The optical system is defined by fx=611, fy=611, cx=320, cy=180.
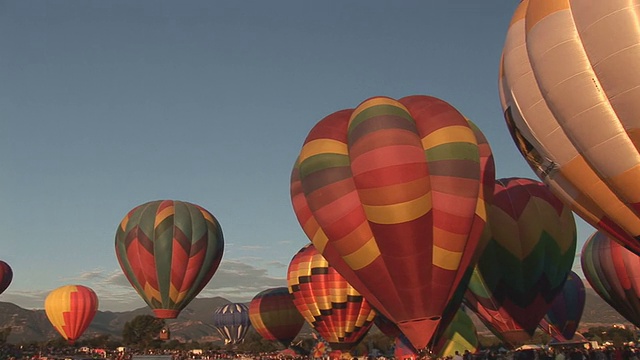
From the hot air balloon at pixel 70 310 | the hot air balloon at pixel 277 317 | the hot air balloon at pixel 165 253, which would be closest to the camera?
the hot air balloon at pixel 165 253

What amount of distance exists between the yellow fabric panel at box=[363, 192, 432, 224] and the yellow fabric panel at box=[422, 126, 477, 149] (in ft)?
6.21

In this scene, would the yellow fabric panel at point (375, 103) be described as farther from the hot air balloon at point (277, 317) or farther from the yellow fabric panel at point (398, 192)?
the hot air balloon at point (277, 317)

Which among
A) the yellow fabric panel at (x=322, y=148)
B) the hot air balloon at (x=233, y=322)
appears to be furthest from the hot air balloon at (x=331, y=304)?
the hot air balloon at (x=233, y=322)

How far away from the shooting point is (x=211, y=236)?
3847cm

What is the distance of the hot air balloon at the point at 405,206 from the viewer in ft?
64.6

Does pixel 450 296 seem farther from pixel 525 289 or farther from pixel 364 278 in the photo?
pixel 525 289

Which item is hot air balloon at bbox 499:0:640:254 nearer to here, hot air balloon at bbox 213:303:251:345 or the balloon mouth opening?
the balloon mouth opening

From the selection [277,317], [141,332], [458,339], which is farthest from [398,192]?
[141,332]

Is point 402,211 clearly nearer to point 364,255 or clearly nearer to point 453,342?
point 364,255

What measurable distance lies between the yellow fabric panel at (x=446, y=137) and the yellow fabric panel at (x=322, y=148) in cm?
281

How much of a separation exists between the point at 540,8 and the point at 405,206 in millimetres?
7507

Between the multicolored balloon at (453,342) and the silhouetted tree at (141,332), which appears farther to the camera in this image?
the silhouetted tree at (141,332)

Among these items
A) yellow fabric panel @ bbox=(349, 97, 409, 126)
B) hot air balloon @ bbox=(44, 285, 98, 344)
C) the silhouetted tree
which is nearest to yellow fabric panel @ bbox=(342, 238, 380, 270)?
yellow fabric panel @ bbox=(349, 97, 409, 126)

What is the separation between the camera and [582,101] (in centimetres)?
1329
